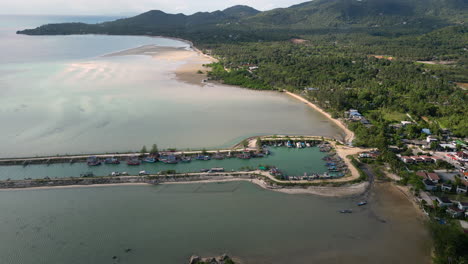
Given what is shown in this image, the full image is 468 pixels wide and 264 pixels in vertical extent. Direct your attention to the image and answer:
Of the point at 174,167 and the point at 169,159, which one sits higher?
the point at 169,159

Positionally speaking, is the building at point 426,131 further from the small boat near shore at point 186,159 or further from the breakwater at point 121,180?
the small boat near shore at point 186,159

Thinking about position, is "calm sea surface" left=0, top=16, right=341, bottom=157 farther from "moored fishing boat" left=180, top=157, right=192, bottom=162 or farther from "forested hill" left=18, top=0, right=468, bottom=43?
"forested hill" left=18, top=0, right=468, bottom=43

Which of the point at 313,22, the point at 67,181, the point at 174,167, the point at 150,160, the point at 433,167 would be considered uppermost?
the point at 313,22

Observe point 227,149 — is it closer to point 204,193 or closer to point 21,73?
point 204,193

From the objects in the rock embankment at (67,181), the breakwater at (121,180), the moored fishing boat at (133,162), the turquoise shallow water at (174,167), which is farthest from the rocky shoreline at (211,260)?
the moored fishing boat at (133,162)

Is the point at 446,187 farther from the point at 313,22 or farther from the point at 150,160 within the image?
the point at 313,22

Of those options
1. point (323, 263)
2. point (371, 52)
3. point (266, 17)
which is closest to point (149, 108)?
point (323, 263)

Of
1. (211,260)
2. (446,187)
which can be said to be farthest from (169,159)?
(446,187)
